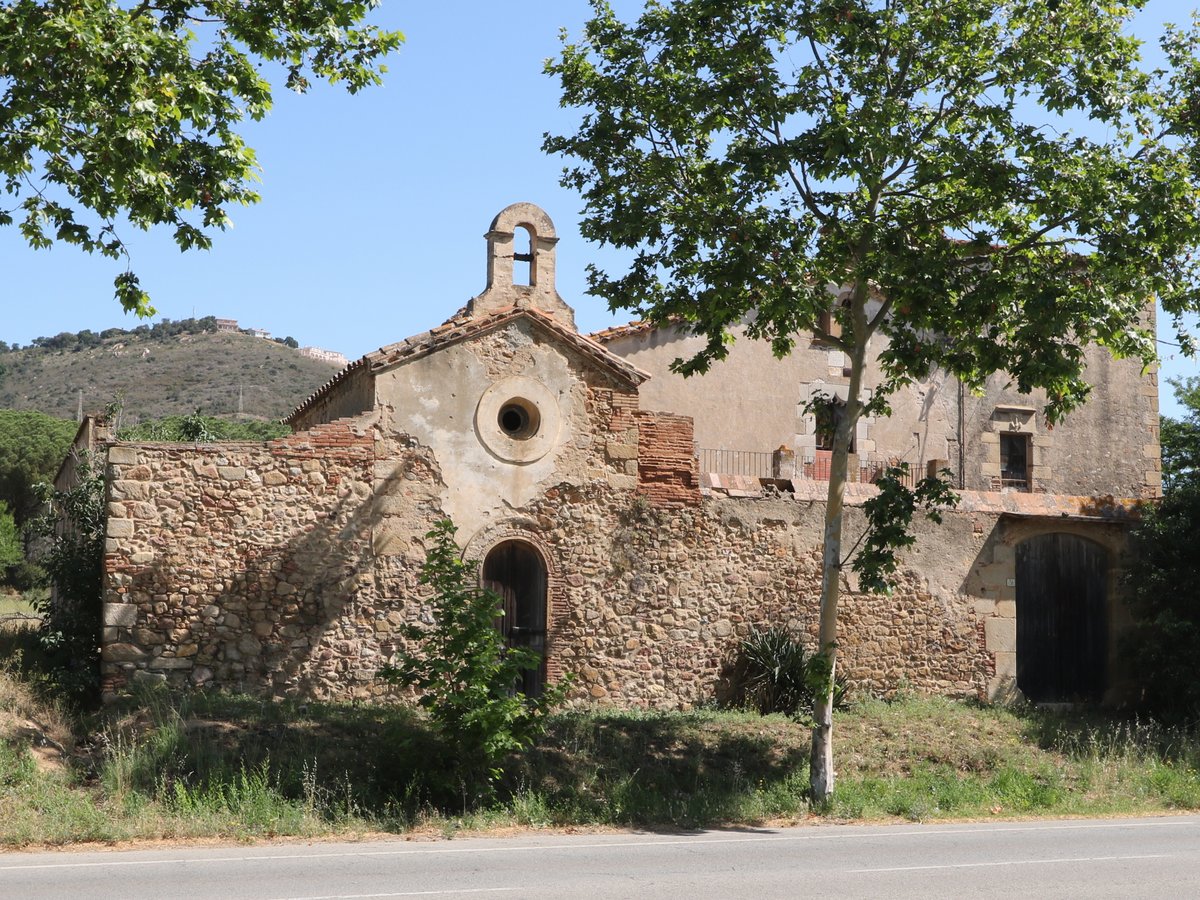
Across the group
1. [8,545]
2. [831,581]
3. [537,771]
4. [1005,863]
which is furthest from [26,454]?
[1005,863]

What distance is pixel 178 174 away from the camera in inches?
477

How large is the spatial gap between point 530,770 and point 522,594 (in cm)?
414

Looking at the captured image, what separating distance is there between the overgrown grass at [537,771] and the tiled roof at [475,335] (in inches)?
190

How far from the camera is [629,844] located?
12305 mm

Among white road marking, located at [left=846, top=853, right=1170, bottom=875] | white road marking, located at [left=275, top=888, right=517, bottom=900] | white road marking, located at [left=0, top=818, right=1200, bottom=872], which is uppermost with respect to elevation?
white road marking, located at [left=275, top=888, right=517, bottom=900]

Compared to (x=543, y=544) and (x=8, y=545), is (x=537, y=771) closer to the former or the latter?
(x=543, y=544)

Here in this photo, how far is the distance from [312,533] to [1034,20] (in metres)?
11.1

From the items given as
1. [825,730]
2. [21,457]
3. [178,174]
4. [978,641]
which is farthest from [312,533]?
[21,457]

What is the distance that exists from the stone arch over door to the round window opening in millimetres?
1589

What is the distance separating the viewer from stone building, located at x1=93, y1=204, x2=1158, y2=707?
16422 mm

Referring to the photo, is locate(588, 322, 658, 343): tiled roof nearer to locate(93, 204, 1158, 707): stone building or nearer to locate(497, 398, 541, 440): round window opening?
locate(93, 204, 1158, 707): stone building

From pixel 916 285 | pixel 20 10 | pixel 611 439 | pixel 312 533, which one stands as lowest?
pixel 312 533

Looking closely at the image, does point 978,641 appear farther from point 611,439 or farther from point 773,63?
point 773,63

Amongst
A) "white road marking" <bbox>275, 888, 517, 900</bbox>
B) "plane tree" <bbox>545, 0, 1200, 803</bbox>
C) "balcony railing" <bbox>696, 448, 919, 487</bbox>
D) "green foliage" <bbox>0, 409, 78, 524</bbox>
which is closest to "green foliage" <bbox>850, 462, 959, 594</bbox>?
"plane tree" <bbox>545, 0, 1200, 803</bbox>
